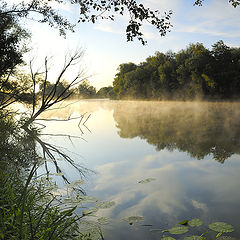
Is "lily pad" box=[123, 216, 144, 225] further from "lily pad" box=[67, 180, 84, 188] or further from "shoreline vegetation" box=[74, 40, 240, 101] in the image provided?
"shoreline vegetation" box=[74, 40, 240, 101]

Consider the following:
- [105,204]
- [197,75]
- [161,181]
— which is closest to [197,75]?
[197,75]

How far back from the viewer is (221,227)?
2.70m

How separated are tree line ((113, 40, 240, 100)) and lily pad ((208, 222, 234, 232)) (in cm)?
3532

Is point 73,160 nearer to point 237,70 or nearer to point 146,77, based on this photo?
point 237,70

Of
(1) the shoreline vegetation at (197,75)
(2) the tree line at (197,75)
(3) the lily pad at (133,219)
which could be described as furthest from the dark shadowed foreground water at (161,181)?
(2) the tree line at (197,75)

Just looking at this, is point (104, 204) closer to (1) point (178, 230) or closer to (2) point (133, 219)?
(2) point (133, 219)

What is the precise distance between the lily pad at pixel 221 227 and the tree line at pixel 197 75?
1391 inches

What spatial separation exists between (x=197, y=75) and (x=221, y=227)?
37630mm

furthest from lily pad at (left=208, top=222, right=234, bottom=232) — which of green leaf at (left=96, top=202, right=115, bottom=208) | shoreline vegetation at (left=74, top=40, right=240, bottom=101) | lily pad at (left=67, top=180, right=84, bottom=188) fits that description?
shoreline vegetation at (left=74, top=40, right=240, bottom=101)

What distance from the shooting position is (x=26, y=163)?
5277mm

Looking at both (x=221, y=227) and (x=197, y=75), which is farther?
(x=197, y=75)

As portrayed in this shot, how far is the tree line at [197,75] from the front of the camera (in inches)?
1411

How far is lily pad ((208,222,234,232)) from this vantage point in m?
2.63

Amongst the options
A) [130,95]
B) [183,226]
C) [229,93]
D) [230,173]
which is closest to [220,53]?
[229,93]
